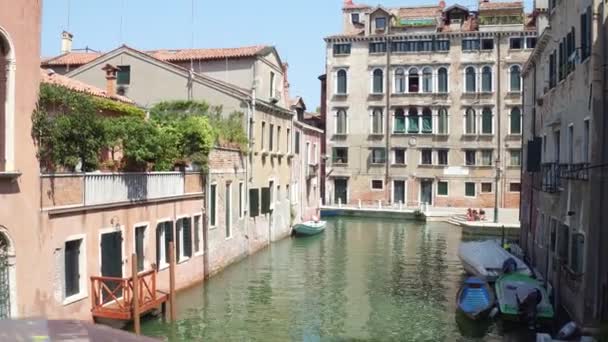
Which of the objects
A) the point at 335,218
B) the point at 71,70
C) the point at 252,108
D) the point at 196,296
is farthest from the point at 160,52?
the point at 335,218

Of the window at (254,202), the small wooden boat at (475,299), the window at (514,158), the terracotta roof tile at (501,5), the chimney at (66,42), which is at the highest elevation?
the terracotta roof tile at (501,5)

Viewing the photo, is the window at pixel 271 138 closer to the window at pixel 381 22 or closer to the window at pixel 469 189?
the window at pixel 469 189

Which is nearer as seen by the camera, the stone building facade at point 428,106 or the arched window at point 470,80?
the stone building facade at point 428,106

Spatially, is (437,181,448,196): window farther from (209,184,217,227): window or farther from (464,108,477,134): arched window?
(209,184,217,227): window

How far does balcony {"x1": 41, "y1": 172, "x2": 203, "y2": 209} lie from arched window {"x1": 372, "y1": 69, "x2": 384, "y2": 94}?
23.9m

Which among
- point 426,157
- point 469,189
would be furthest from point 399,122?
point 469,189

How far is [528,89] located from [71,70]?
1477 cm

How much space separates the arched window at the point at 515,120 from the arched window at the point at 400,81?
6166mm

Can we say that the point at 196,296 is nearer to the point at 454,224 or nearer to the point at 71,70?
the point at 71,70

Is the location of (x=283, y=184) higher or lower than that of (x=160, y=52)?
lower

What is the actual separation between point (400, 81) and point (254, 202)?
19299mm

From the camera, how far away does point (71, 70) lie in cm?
2170

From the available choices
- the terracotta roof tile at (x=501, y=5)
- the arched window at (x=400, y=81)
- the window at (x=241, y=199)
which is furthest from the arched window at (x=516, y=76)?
the window at (x=241, y=199)

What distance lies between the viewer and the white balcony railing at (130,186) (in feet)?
36.0
